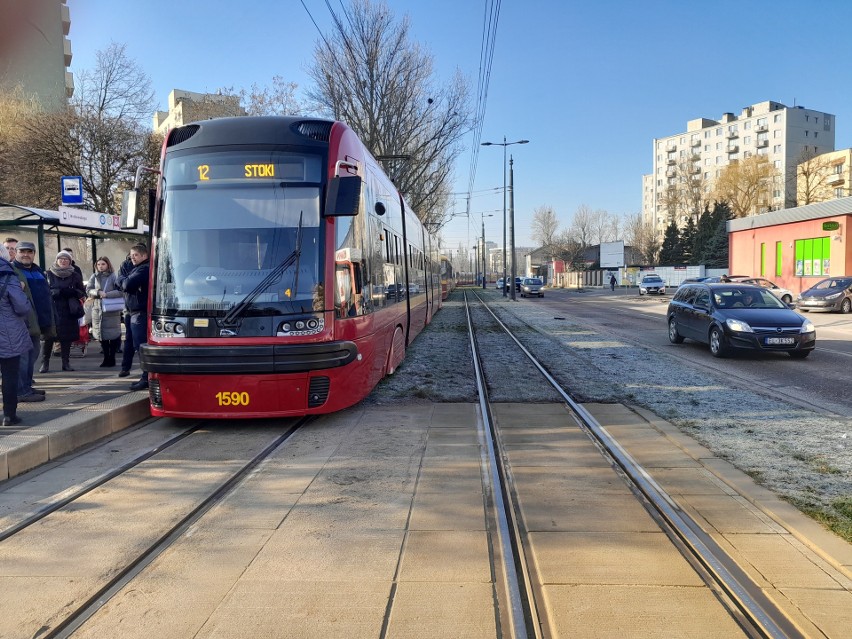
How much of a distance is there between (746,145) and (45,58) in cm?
10171

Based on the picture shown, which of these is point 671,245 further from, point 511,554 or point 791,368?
point 511,554

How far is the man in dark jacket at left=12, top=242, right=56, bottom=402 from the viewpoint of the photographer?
7.01 meters

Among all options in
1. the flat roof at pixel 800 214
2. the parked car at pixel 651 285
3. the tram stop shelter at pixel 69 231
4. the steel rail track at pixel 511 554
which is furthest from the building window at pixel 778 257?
the steel rail track at pixel 511 554

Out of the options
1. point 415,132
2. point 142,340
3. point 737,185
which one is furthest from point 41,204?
point 737,185

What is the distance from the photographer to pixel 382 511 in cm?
414

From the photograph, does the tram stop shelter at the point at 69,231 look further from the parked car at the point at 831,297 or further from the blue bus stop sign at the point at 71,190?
the parked car at the point at 831,297

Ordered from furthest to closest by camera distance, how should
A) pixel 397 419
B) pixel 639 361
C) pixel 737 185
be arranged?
pixel 737 185, pixel 639 361, pixel 397 419

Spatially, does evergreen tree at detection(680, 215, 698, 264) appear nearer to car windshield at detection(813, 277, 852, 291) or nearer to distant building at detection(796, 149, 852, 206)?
distant building at detection(796, 149, 852, 206)

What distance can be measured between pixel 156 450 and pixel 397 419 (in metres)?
2.44

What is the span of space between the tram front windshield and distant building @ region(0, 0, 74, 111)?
36.8 m

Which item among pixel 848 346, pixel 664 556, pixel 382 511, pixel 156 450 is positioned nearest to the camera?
pixel 664 556

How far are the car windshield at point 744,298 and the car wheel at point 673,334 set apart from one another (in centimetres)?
176

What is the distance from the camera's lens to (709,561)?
3.33 metres

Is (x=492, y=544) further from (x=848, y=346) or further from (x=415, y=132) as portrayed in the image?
(x=415, y=132)
